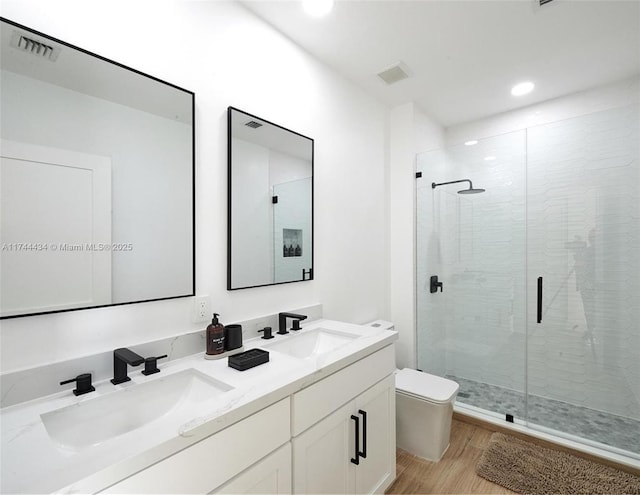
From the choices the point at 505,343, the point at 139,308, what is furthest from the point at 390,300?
the point at 139,308

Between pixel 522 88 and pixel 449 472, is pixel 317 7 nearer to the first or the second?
pixel 522 88

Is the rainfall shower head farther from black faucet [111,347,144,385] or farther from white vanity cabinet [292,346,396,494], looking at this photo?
black faucet [111,347,144,385]

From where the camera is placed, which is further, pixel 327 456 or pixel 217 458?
pixel 327 456

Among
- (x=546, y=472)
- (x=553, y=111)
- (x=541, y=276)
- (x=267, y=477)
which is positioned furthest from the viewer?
(x=553, y=111)

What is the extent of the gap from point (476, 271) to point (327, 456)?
2190 millimetres

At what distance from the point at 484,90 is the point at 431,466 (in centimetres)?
285

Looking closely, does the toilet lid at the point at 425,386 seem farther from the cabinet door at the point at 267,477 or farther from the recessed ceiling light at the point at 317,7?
the recessed ceiling light at the point at 317,7

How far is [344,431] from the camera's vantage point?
1.35 meters

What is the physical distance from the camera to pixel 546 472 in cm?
190

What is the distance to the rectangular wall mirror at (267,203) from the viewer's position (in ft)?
5.16

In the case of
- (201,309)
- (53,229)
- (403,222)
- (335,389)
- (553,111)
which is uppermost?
(553,111)

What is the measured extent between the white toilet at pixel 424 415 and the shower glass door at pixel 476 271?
0.67 meters

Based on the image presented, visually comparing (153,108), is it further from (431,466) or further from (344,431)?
(431,466)

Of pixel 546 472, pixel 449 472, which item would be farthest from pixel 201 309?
pixel 546 472
